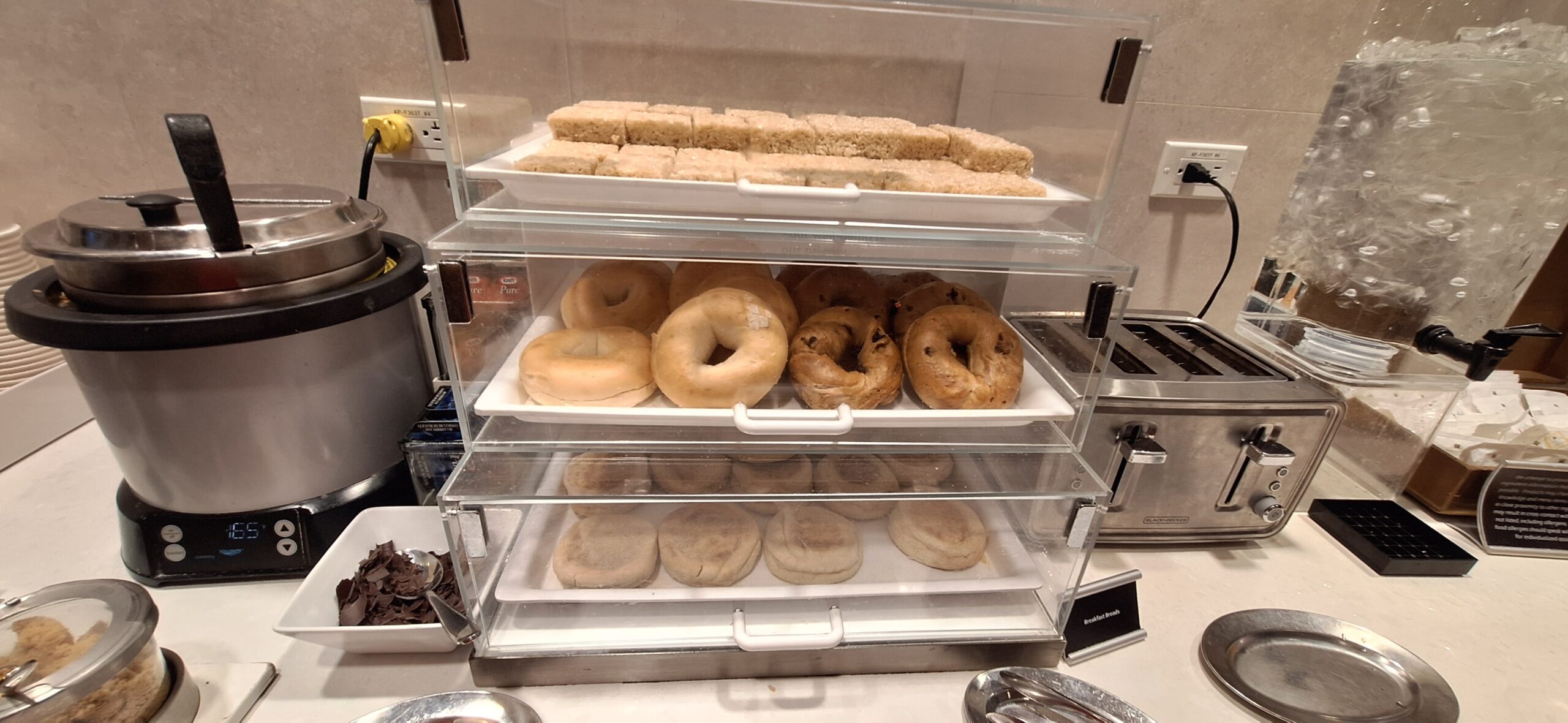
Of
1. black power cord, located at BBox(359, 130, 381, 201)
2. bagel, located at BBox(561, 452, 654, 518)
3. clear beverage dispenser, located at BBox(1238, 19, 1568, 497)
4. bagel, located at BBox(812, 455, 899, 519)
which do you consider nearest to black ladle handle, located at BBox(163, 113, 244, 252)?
black power cord, located at BBox(359, 130, 381, 201)

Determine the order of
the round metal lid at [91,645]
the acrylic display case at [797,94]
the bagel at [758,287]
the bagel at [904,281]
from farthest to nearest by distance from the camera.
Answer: the bagel at [904,281]
the bagel at [758,287]
the acrylic display case at [797,94]
the round metal lid at [91,645]

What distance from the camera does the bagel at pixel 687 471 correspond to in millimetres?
726

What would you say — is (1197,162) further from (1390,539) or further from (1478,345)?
(1390,539)

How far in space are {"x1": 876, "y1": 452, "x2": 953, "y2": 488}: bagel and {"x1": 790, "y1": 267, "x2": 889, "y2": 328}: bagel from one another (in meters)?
0.19

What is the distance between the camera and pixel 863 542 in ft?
2.88

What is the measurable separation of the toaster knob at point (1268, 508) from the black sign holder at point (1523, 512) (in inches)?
17.1

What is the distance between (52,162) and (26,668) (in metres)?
0.89

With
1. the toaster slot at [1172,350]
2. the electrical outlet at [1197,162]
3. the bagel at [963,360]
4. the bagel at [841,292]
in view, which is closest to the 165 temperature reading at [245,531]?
the bagel at [841,292]

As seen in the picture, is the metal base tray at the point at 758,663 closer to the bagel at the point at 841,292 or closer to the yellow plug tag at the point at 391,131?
the bagel at the point at 841,292

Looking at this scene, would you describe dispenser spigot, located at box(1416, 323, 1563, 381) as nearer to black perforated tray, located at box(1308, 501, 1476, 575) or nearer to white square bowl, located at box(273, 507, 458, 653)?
black perforated tray, located at box(1308, 501, 1476, 575)

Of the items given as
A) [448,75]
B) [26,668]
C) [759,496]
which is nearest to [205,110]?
[448,75]

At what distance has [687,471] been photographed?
73 cm

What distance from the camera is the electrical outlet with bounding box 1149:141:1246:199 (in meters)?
1.15

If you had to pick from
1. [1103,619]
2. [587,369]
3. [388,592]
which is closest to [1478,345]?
[1103,619]
